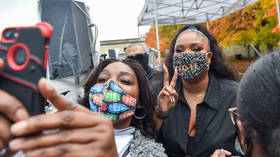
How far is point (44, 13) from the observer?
2.77 metres

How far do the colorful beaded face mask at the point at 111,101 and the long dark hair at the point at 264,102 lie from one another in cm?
92

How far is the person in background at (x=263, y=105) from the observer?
2.54 ft

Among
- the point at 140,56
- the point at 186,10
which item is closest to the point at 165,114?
the point at 140,56

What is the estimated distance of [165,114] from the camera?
75.5 inches

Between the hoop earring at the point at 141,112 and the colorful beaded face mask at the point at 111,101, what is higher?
the colorful beaded face mask at the point at 111,101

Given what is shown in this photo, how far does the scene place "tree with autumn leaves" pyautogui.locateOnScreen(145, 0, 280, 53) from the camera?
751cm

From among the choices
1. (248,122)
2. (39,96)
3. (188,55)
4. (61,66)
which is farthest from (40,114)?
(61,66)

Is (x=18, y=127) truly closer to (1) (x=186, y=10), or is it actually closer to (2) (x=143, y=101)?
(2) (x=143, y=101)

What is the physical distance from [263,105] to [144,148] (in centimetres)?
104

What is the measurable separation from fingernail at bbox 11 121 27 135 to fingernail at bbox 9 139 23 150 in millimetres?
34

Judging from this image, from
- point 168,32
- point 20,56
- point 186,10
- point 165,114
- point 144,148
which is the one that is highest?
point 186,10

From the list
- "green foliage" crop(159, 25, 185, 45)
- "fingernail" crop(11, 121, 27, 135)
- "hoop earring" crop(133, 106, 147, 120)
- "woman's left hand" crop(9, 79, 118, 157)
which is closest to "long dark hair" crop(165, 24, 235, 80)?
"hoop earring" crop(133, 106, 147, 120)

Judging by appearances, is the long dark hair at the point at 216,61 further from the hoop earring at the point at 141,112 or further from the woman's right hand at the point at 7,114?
the woman's right hand at the point at 7,114

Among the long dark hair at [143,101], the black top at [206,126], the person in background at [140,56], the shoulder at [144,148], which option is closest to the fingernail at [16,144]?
the shoulder at [144,148]
